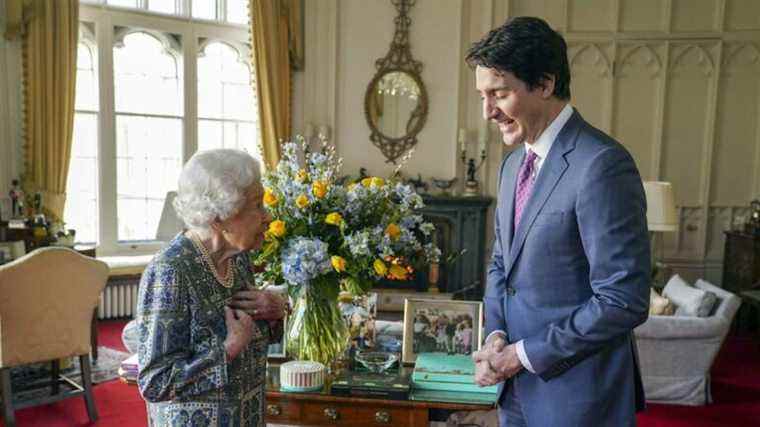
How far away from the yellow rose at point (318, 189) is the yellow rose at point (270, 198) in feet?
A: 0.43

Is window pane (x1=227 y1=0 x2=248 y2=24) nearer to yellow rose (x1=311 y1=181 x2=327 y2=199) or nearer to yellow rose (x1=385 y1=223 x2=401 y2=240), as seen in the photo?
yellow rose (x1=311 y1=181 x2=327 y2=199)

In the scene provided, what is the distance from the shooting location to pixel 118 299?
18.0 feet

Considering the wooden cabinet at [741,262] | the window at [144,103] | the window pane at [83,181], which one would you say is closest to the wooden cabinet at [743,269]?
the wooden cabinet at [741,262]

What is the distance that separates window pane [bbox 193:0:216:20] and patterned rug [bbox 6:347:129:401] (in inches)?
142

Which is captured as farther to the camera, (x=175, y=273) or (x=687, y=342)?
(x=687, y=342)

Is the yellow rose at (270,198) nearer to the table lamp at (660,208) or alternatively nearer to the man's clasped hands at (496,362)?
the man's clasped hands at (496,362)

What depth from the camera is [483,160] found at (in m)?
6.54

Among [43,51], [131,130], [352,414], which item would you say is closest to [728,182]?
[352,414]

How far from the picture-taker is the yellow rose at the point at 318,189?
189 cm

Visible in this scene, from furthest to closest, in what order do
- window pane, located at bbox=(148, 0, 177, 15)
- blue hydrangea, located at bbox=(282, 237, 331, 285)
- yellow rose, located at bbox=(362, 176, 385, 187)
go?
window pane, located at bbox=(148, 0, 177, 15) < yellow rose, located at bbox=(362, 176, 385, 187) < blue hydrangea, located at bbox=(282, 237, 331, 285)

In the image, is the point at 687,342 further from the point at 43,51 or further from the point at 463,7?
the point at 43,51

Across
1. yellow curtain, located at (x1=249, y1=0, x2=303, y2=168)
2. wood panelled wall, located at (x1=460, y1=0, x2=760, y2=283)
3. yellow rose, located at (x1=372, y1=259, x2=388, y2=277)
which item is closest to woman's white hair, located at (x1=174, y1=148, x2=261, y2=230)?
yellow rose, located at (x1=372, y1=259, x2=388, y2=277)

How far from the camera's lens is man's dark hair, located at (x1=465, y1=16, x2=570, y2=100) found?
4.26ft

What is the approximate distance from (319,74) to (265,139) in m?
1.02
